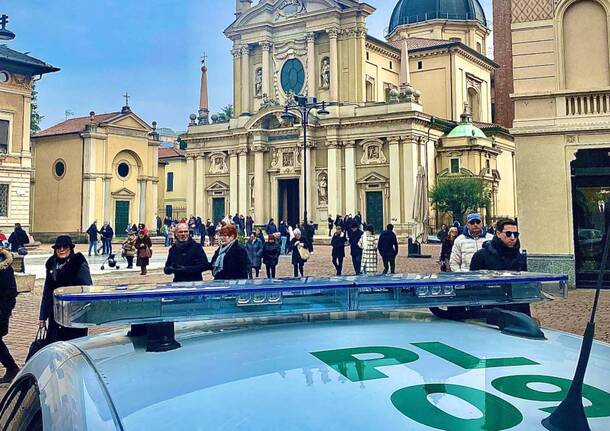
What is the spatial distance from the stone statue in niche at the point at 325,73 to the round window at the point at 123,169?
16333mm

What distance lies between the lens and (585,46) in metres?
14.2

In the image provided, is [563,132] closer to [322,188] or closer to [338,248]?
[338,248]

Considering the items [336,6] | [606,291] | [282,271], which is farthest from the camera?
[336,6]

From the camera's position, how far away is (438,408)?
1.38 meters

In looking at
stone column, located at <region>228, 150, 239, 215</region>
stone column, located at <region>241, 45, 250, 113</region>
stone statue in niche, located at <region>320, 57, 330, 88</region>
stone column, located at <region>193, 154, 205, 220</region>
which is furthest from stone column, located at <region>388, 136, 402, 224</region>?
stone column, located at <region>193, 154, 205, 220</region>

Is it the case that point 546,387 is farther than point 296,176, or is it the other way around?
point 296,176

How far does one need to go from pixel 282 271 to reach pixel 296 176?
21.5m

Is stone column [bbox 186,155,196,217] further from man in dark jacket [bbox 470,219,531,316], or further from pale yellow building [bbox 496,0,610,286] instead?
man in dark jacket [bbox 470,219,531,316]

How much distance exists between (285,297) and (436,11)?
56.5 m

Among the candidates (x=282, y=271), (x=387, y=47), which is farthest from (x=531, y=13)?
(x=387, y=47)

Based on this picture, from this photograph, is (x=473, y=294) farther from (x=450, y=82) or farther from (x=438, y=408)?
(x=450, y=82)

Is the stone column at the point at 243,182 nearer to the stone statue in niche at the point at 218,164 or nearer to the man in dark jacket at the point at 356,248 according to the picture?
the stone statue in niche at the point at 218,164

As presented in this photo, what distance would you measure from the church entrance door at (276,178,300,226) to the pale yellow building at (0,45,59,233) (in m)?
17.8

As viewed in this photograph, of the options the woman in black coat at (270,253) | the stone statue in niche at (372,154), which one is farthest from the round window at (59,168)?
the woman in black coat at (270,253)
